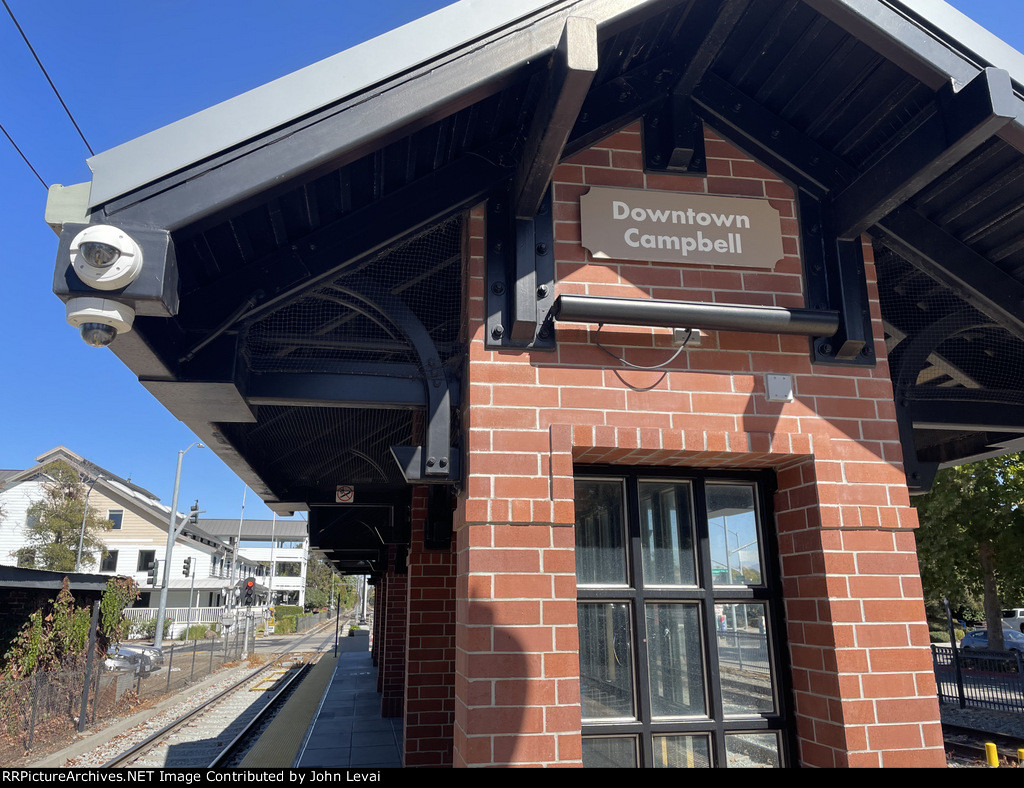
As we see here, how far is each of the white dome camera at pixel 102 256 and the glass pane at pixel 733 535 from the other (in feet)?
9.05

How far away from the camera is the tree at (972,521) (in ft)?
66.2

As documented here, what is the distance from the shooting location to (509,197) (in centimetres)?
353

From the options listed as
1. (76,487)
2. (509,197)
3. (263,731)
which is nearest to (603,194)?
(509,197)

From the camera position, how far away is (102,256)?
2.29 m

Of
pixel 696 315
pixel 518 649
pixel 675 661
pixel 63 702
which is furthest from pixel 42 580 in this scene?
pixel 696 315

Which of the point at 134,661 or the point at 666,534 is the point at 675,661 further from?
the point at 134,661

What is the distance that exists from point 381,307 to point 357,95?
126cm

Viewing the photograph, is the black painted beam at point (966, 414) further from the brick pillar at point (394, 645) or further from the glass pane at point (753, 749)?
the brick pillar at point (394, 645)

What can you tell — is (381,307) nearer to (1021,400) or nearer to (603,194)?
(603,194)

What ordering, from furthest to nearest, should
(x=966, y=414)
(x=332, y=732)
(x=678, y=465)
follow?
(x=332, y=732) → (x=966, y=414) → (x=678, y=465)

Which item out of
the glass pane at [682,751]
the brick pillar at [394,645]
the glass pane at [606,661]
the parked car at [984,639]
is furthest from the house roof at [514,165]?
the parked car at [984,639]

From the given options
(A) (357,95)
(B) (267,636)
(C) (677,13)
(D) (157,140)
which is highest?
(C) (677,13)

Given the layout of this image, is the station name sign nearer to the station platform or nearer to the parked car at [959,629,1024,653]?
the station platform

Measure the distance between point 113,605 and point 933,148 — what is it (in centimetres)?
1842
